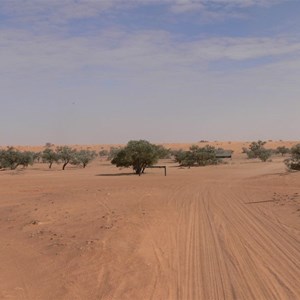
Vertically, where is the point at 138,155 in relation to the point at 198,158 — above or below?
above

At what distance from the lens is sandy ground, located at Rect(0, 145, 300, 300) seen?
30.9 ft

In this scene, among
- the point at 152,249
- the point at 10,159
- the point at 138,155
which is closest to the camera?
the point at 152,249

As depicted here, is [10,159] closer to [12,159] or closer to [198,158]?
[12,159]

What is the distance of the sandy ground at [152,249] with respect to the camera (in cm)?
941

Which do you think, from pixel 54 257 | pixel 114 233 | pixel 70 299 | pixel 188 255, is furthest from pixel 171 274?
pixel 114 233

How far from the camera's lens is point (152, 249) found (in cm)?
1266

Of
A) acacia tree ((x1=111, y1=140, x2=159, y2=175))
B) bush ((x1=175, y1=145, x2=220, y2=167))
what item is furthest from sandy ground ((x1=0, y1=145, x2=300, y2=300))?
bush ((x1=175, y1=145, x2=220, y2=167))

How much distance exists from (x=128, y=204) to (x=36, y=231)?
666cm

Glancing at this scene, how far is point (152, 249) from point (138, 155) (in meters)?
33.0

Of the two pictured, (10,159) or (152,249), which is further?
(10,159)

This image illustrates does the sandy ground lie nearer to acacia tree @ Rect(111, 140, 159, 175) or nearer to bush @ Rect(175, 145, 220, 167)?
acacia tree @ Rect(111, 140, 159, 175)

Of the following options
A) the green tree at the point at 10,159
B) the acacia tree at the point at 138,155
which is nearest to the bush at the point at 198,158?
the acacia tree at the point at 138,155

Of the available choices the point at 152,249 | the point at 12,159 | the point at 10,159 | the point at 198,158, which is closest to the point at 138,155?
the point at 198,158

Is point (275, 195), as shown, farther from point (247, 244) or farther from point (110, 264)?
point (110, 264)
